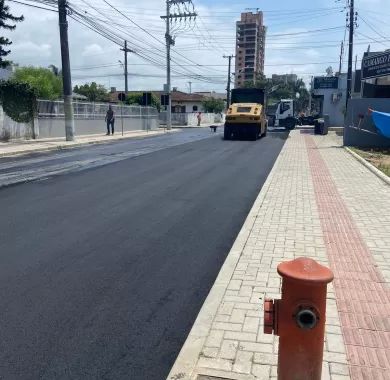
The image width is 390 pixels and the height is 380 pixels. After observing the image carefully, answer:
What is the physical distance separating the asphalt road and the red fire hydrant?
0.99 metres

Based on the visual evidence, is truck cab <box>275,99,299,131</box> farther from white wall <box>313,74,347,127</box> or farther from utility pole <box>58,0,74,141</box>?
utility pole <box>58,0,74,141</box>

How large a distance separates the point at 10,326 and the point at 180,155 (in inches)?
586

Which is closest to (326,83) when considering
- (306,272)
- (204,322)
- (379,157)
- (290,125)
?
(290,125)

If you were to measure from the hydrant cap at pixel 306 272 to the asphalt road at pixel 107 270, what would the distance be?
1296mm

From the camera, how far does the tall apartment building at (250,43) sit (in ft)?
250

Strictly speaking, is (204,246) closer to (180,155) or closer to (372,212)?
(372,212)

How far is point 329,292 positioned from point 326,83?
47.3 meters

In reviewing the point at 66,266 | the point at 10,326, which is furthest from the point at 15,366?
the point at 66,266

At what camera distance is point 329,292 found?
4.42 meters

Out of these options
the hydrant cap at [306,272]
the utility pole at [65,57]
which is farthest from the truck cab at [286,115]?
the hydrant cap at [306,272]

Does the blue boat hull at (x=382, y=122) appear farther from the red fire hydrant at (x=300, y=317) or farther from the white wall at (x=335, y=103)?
the white wall at (x=335, y=103)

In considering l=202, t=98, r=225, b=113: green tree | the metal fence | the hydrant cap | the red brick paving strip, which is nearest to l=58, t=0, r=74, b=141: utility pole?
the metal fence

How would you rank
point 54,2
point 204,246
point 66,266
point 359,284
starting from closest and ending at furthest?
point 359,284, point 66,266, point 204,246, point 54,2

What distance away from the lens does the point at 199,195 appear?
31.6 ft
